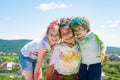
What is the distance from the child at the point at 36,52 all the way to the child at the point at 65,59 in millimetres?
88

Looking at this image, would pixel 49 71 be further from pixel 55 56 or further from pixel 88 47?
pixel 88 47

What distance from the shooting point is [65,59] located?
13.2ft

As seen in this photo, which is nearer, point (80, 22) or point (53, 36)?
point (80, 22)

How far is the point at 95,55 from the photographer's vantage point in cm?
398

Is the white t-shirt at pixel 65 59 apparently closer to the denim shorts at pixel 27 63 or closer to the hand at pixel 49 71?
the hand at pixel 49 71

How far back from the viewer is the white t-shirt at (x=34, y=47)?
4.17 meters

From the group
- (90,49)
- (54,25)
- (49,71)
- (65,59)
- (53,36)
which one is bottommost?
(49,71)

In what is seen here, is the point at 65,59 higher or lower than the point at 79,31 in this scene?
lower

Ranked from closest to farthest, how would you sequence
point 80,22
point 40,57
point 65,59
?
1. point 80,22
2. point 65,59
3. point 40,57

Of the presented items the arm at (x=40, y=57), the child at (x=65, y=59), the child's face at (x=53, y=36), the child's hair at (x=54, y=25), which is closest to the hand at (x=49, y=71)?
the child at (x=65, y=59)

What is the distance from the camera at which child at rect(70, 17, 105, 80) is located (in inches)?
155

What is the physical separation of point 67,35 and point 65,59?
0.28 m

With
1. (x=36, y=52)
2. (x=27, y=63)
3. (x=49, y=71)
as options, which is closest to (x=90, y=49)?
(x=49, y=71)

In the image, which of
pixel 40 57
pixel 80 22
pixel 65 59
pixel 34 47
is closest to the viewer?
pixel 80 22
